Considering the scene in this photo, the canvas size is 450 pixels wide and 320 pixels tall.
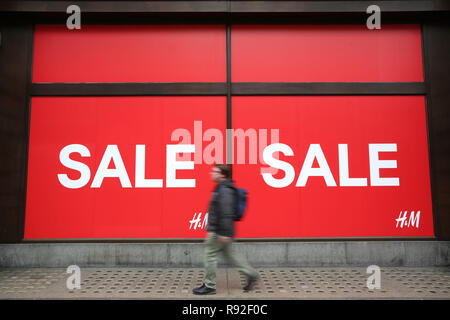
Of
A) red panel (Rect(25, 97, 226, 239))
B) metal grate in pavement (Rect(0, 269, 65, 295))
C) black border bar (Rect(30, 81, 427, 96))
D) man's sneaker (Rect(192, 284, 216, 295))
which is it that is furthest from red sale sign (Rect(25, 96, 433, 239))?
man's sneaker (Rect(192, 284, 216, 295))

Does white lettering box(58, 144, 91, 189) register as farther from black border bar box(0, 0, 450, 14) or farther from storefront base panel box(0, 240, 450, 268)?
black border bar box(0, 0, 450, 14)

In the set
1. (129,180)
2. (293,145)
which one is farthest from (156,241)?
(293,145)

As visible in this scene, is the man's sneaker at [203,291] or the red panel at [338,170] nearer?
the man's sneaker at [203,291]

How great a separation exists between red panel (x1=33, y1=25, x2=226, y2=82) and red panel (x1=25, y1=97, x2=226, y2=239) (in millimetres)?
489

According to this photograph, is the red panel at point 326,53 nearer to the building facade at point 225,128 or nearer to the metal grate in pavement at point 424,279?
the building facade at point 225,128

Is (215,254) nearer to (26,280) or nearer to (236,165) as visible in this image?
(236,165)

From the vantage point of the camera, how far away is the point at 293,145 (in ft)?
19.8

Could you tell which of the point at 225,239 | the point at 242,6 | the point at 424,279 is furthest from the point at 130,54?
the point at 424,279

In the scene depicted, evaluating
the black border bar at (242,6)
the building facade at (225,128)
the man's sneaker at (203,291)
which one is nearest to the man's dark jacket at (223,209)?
the man's sneaker at (203,291)

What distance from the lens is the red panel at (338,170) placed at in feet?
19.3

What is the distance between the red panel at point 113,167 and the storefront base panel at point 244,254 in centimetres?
24

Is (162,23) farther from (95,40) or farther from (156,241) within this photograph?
(156,241)

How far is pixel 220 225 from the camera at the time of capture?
409 cm

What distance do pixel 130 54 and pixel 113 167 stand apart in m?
2.26
